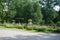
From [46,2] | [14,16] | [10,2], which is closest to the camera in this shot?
[10,2]

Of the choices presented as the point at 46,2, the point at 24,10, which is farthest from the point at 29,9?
the point at 46,2

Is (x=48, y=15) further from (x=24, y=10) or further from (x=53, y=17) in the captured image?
(x=24, y=10)

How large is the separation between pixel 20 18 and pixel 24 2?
7487 mm

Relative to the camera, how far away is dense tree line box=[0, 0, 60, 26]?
4344cm

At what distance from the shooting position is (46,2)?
5122cm

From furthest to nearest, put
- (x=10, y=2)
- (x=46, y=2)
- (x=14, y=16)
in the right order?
(x=46, y=2), (x=14, y=16), (x=10, y=2)

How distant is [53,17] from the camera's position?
46.2 meters

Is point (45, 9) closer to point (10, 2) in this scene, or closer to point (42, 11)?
point (42, 11)

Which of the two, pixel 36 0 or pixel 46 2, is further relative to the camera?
pixel 46 2

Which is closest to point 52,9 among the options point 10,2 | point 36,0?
point 36,0

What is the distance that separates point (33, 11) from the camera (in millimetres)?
44219

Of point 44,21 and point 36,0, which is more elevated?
point 36,0

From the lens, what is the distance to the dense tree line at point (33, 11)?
143ft

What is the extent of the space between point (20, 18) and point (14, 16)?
3.32 m
